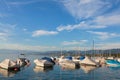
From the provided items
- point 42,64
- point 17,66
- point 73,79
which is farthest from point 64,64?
point 73,79

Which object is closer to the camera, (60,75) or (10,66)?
(60,75)

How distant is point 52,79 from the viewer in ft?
177

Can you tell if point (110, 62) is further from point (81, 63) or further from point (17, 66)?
point (17, 66)

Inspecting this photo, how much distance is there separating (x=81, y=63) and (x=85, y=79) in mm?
47316

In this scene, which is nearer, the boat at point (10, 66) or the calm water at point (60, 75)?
the calm water at point (60, 75)

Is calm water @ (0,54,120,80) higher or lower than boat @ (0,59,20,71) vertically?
lower

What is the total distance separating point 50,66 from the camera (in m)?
88.3

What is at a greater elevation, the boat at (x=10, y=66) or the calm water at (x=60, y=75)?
the boat at (x=10, y=66)

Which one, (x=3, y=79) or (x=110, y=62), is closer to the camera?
(x=3, y=79)

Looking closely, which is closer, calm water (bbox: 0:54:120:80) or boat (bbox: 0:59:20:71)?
calm water (bbox: 0:54:120:80)

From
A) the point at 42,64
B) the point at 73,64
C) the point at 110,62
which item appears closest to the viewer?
the point at 42,64

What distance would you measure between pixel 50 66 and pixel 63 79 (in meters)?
34.5

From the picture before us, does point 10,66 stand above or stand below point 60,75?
above

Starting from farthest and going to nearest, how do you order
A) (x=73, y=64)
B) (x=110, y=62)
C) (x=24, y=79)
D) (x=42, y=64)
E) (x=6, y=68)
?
(x=110, y=62)
(x=73, y=64)
(x=42, y=64)
(x=6, y=68)
(x=24, y=79)
